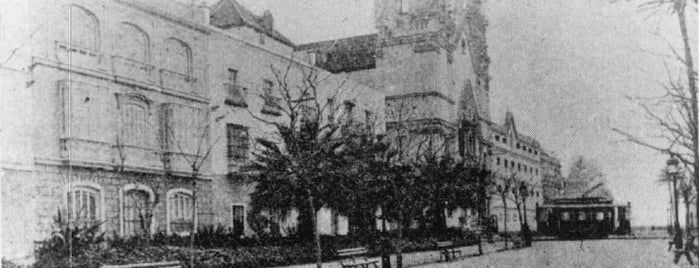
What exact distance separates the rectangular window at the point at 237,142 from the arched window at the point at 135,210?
160 inches

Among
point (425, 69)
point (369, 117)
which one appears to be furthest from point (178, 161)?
point (425, 69)

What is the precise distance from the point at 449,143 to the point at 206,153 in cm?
1842

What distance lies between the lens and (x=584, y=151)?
15.2 m

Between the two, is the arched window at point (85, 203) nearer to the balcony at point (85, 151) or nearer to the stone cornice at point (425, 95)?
the balcony at point (85, 151)

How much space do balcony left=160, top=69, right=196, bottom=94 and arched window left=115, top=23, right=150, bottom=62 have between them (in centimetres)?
89

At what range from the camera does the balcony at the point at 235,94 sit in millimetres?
20828

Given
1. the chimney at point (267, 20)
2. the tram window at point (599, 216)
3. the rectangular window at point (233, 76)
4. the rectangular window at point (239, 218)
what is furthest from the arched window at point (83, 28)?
the tram window at point (599, 216)

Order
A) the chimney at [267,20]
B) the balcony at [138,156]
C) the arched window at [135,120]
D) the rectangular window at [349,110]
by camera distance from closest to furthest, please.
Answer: the balcony at [138,156] → the arched window at [135,120] → the chimney at [267,20] → the rectangular window at [349,110]

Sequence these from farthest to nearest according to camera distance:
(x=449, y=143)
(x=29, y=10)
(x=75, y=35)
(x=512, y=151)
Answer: (x=449, y=143)
(x=512, y=151)
(x=75, y=35)
(x=29, y=10)

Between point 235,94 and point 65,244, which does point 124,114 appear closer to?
point 65,244

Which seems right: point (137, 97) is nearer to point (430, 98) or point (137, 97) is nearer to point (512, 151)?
point (512, 151)

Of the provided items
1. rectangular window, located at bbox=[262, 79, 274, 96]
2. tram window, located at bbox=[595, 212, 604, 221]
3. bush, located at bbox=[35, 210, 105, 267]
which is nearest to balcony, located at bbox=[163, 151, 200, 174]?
bush, located at bbox=[35, 210, 105, 267]

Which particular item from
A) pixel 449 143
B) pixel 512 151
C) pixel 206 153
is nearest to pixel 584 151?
pixel 206 153

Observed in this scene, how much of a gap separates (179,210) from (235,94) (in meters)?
4.38
